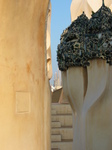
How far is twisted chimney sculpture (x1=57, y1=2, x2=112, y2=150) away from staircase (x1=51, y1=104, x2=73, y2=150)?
59.2 inches

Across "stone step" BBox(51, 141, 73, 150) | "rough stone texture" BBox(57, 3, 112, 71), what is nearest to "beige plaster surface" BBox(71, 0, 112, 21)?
"rough stone texture" BBox(57, 3, 112, 71)

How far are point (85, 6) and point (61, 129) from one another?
744 cm

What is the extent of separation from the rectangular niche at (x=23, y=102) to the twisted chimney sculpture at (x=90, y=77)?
9.97 feet

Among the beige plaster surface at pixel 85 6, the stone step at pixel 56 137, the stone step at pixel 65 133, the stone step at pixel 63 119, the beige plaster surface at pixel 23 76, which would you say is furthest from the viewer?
the beige plaster surface at pixel 85 6

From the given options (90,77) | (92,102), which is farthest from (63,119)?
(90,77)

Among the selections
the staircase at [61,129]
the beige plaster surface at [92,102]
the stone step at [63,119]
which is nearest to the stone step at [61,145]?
the staircase at [61,129]

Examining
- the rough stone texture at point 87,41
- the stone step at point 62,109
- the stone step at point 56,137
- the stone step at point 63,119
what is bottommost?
the stone step at point 56,137

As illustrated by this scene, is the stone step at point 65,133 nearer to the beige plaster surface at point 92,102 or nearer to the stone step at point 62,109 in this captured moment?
the stone step at point 62,109

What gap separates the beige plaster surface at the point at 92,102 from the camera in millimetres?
4207

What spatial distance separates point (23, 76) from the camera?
132 centimetres

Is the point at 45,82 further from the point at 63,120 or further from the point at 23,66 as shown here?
the point at 63,120

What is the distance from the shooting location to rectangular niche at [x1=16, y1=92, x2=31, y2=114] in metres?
1.26

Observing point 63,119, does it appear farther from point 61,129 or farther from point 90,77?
point 90,77

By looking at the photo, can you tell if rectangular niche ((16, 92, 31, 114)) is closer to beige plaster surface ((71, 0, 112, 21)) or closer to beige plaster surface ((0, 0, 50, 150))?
beige plaster surface ((0, 0, 50, 150))
